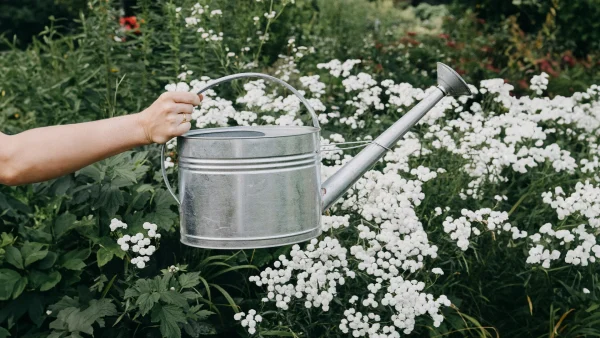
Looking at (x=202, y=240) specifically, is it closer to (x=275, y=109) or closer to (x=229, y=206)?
(x=229, y=206)

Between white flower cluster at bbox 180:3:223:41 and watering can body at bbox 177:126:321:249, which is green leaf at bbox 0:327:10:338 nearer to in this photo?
watering can body at bbox 177:126:321:249

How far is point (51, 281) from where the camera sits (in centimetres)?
251

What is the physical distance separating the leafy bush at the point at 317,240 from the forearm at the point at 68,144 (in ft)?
1.62

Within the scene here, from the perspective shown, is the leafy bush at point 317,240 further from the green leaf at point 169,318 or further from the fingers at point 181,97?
the fingers at point 181,97

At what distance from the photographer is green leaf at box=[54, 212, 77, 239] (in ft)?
8.71

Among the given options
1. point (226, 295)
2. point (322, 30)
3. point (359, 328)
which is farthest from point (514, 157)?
point (322, 30)

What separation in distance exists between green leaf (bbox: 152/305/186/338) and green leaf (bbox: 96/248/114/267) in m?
0.26

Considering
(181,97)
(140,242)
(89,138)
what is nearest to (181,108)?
(181,97)

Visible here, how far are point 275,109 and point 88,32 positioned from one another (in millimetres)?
1284

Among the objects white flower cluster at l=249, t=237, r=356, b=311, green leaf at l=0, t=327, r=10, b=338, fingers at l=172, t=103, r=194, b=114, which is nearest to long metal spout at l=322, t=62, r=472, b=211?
white flower cluster at l=249, t=237, r=356, b=311

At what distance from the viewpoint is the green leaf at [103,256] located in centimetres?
244

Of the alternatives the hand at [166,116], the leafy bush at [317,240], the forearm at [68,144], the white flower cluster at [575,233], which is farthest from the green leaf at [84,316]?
the white flower cluster at [575,233]

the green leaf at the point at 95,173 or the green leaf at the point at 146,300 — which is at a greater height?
the green leaf at the point at 95,173

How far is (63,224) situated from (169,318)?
633mm
